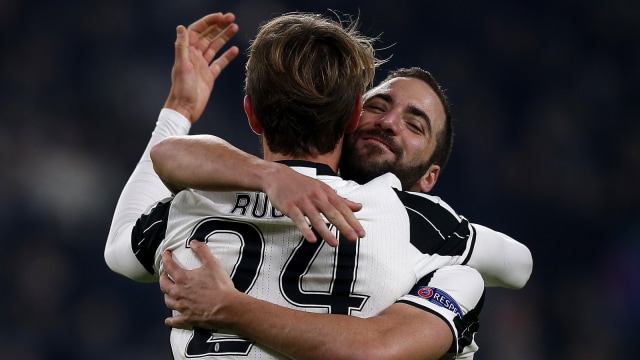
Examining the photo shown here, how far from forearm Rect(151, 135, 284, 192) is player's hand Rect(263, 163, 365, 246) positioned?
0.06 meters

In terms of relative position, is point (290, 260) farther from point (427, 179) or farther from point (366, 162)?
point (427, 179)

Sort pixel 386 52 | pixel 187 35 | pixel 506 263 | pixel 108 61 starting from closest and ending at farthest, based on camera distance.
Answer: pixel 506 263
pixel 187 35
pixel 108 61
pixel 386 52

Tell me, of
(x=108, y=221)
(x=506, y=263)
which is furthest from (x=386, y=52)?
(x=506, y=263)

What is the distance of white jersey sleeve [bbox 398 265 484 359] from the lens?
1635 millimetres

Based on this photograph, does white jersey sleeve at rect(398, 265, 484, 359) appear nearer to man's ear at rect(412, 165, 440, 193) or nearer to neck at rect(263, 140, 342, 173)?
neck at rect(263, 140, 342, 173)

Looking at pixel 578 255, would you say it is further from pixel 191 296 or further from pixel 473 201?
pixel 191 296

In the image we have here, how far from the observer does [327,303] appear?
1.60 m

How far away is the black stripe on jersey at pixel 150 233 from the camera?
177 cm

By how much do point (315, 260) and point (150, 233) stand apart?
435 millimetres

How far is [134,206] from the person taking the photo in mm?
2078

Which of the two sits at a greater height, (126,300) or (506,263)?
(506,263)

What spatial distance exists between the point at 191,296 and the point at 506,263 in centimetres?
94

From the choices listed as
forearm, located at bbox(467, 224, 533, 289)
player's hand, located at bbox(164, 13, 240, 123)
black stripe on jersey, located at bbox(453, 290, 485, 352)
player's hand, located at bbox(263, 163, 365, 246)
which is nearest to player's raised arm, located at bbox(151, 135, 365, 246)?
player's hand, located at bbox(263, 163, 365, 246)

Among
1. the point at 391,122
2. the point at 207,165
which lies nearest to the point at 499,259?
the point at 391,122
